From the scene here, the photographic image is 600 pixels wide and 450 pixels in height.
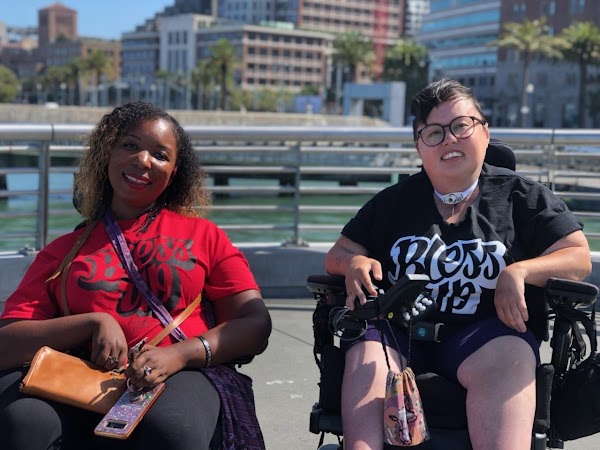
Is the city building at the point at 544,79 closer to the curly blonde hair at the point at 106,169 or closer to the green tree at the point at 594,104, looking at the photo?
the green tree at the point at 594,104

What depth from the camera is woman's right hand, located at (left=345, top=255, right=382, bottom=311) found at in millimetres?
2777

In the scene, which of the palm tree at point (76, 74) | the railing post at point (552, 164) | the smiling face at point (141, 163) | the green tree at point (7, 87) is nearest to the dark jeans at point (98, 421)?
the smiling face at point (141, 163)

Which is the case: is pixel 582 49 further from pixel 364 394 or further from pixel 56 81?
pixel 364 394

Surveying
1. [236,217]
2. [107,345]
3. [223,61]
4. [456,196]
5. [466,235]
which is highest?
[223,61]

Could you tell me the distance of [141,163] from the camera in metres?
2.88

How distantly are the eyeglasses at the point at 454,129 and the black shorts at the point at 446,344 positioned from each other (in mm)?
612

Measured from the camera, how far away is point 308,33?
497 feet

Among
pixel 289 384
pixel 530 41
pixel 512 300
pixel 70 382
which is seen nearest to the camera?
pixel 70 382

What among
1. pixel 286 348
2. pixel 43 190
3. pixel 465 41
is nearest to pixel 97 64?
pixel 465 41

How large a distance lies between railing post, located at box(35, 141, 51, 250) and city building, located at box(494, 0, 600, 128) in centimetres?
8859

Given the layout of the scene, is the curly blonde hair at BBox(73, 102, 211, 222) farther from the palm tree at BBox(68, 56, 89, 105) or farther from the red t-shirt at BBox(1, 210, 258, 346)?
the palm tree at BBox(68, 56, 89, 105)

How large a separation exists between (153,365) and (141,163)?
720 mm

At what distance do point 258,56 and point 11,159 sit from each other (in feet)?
310

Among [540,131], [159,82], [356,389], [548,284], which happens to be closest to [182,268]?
[356,389]
